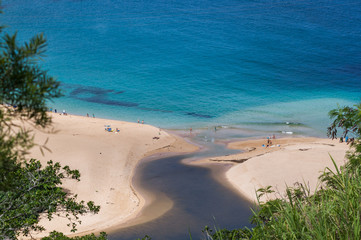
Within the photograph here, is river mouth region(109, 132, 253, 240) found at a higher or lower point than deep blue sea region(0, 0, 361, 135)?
lower

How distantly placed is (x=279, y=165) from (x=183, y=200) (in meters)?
9.19

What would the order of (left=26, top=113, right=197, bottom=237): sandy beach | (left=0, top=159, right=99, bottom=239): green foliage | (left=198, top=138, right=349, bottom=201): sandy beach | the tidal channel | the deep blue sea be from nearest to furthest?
(left=0, top=159, right=99, bottom=239): green foliage < the tidal channel < (left=26, top=113, right=197, bottom=237): sandy beach < (left=198, top=138, right=349, bottom=201): sandy beach < the deep blue sea

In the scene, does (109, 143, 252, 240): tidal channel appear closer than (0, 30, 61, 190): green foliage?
No

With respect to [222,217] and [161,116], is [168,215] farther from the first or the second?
[161,116]

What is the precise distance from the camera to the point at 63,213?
87.0 ft

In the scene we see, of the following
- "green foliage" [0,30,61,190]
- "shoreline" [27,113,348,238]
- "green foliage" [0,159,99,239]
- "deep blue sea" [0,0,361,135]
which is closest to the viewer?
"green foliage" [0,30,61,190]

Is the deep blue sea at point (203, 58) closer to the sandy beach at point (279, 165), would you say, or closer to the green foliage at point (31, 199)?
the sandy beach at point (279, 165)

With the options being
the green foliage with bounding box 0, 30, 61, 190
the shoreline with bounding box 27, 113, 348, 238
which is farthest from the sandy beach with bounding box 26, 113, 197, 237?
the green foliage with bounding box 0, 30, 61, 190

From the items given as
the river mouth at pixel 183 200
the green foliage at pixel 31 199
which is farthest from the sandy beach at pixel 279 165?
the green foliage at pixel 31 199

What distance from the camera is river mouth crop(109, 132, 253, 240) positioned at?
2602cm

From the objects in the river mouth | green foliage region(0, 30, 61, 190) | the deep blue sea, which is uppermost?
the deep blue sea

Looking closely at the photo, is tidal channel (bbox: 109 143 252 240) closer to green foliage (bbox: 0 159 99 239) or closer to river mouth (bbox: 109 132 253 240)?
river mouth (bbox: 109 132 253 240)

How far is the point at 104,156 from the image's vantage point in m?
37.2

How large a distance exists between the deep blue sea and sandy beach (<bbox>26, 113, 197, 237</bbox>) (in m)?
8.19
